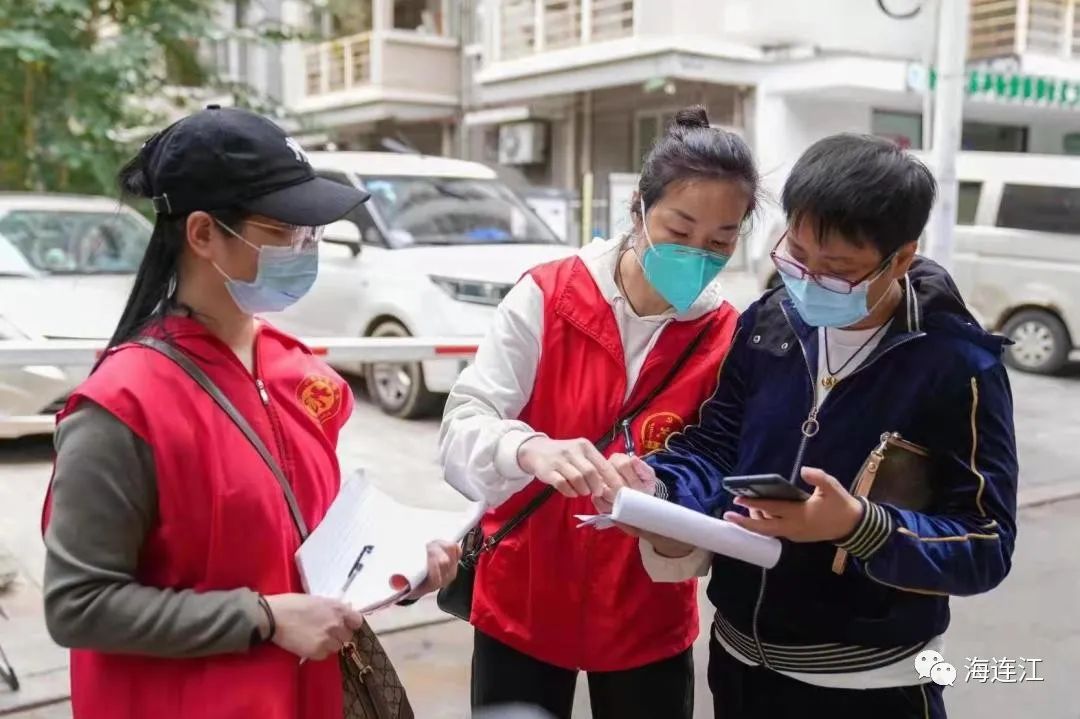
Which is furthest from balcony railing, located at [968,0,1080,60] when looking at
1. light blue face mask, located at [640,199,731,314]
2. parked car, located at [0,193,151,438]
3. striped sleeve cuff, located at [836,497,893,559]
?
striped sleeve cuff, located at [836,497,893,559]

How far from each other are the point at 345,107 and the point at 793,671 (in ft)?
55.4

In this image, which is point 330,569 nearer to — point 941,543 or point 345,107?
point 941,543

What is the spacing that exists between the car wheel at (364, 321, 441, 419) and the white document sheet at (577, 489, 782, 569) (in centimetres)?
518

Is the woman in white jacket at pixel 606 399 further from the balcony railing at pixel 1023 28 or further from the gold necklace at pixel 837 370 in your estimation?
the balcony railing at pixel 1023 28

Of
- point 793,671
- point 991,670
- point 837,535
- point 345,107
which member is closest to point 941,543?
point 837,535

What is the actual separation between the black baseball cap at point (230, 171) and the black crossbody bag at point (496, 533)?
0.63 metres

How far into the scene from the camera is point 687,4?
12883 mm

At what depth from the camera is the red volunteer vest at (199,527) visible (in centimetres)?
129

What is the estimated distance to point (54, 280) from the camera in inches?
237

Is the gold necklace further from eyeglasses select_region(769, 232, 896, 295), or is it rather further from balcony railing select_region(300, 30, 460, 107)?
balcony railing select_region(300, 30, 460, 107)

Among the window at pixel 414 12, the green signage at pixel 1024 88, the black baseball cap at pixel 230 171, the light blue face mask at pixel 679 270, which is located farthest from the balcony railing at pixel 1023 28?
the black baseball cap at pixel 230 171

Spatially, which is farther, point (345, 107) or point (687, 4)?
point (345, 107)

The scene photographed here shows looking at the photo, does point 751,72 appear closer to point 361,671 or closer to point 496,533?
point 496,533

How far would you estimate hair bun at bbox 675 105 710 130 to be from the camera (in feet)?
5.92
